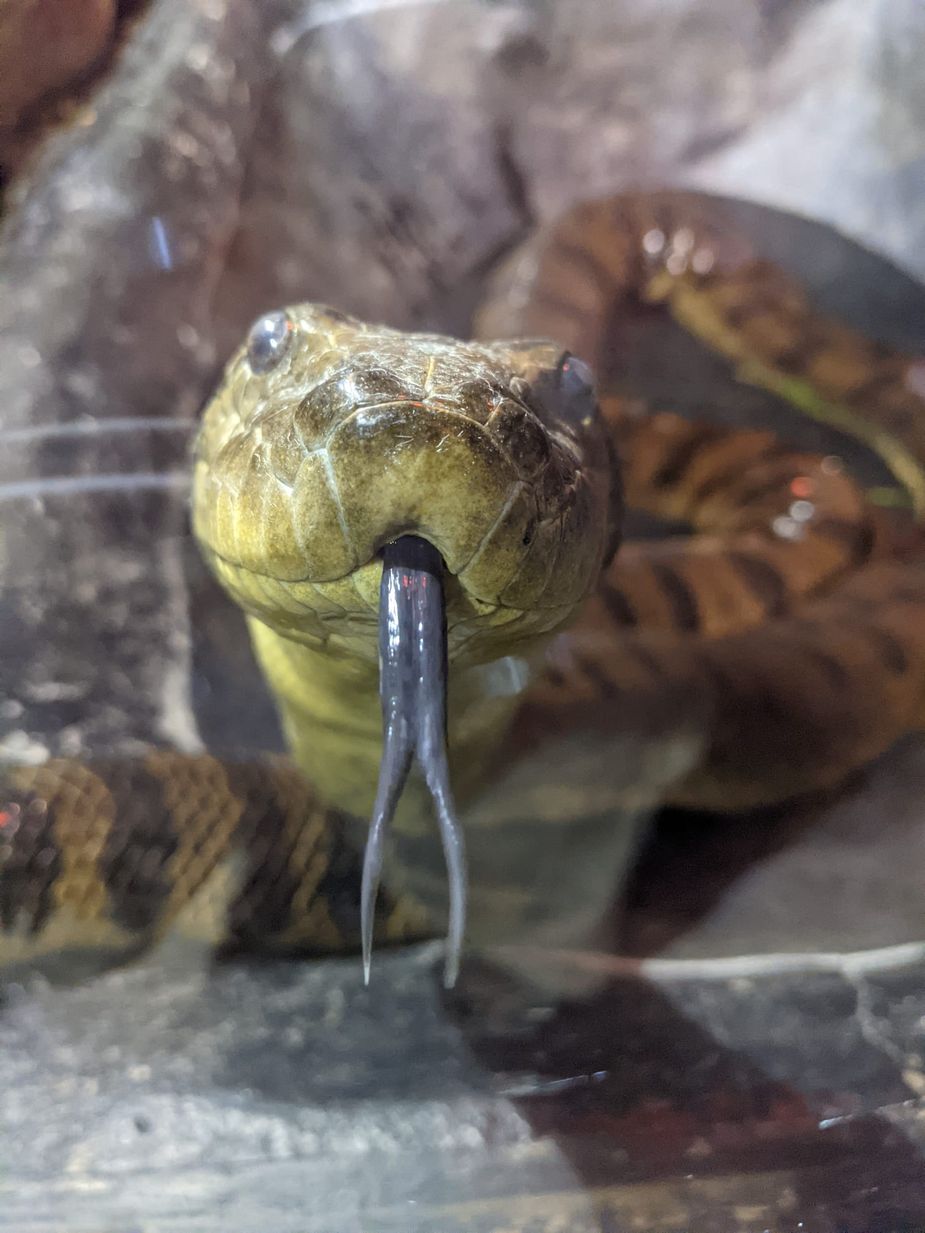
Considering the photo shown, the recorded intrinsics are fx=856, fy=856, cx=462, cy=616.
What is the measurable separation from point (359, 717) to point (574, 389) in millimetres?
576

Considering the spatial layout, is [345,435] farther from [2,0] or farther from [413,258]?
[413,258]

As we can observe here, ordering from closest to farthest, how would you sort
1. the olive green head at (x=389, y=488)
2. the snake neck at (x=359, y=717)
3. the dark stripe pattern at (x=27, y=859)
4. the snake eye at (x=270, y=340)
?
1. the olive green head at (x=389, y=488)
2. the snake eye at (x=270, y=340)
3. the snake neck at (x=359, y=717)
4. the dark stripe pattern at (x=27, y=859)

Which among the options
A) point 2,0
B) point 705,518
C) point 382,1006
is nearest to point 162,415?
point 2,0

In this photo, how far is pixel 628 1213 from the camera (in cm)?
91

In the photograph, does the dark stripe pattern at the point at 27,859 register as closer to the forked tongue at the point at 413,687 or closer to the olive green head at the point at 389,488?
the olive green head at the point at 389,488

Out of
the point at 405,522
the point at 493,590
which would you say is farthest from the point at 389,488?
the point at 493,590

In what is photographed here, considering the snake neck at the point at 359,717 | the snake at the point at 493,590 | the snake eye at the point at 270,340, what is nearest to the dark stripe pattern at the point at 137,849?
the snake at the point at 493,590

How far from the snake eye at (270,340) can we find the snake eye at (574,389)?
0.36 m

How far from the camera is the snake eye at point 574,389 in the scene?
116 centimetres

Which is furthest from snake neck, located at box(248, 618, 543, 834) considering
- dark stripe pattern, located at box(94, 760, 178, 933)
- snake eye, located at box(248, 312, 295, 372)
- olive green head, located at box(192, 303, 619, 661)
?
snake eye, located at box(248, 312, 295, 372)

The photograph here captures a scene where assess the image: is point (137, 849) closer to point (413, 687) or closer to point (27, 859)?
point (27, 859)

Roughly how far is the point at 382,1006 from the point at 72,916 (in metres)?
0.59

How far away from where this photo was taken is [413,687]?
825 mm

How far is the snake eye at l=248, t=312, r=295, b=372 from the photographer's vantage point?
3.59ft
